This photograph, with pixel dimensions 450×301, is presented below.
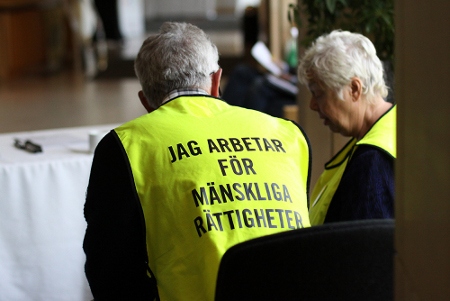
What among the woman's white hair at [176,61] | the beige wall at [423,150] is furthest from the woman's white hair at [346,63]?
the beige wall at [423,150]

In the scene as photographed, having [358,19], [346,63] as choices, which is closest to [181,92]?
[346,63]

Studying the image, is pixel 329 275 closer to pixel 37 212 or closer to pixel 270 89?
pixel 37 212

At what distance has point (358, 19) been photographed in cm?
279

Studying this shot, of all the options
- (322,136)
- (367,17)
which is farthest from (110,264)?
(322,136)

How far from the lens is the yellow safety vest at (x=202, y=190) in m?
1.50

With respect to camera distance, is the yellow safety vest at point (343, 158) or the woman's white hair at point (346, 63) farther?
the woman's white hair at point (346, 63)

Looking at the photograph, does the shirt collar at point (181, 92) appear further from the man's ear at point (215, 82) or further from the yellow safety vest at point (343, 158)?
the yellow safety vest at point (343, 158)

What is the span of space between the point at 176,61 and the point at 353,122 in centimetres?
58

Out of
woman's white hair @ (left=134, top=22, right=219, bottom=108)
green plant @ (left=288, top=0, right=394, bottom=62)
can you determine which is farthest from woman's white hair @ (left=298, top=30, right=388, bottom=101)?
green plant @ (left=288, top=0, right=394, bottom=62)

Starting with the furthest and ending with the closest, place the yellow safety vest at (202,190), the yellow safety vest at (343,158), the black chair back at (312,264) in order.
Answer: the yellow safety vest at (343,158) → the yellow safety vest at (202,190) → the black chair back at (312,264)

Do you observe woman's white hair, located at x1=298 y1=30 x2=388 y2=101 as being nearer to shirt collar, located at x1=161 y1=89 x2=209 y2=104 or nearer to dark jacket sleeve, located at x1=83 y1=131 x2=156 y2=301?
shirt collar, located at x1=161 y1=89 x2=209 y2=104

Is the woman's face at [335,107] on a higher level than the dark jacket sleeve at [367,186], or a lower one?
higher

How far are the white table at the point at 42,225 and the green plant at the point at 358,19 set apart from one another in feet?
3.41

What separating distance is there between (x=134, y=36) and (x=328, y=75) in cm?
1363
